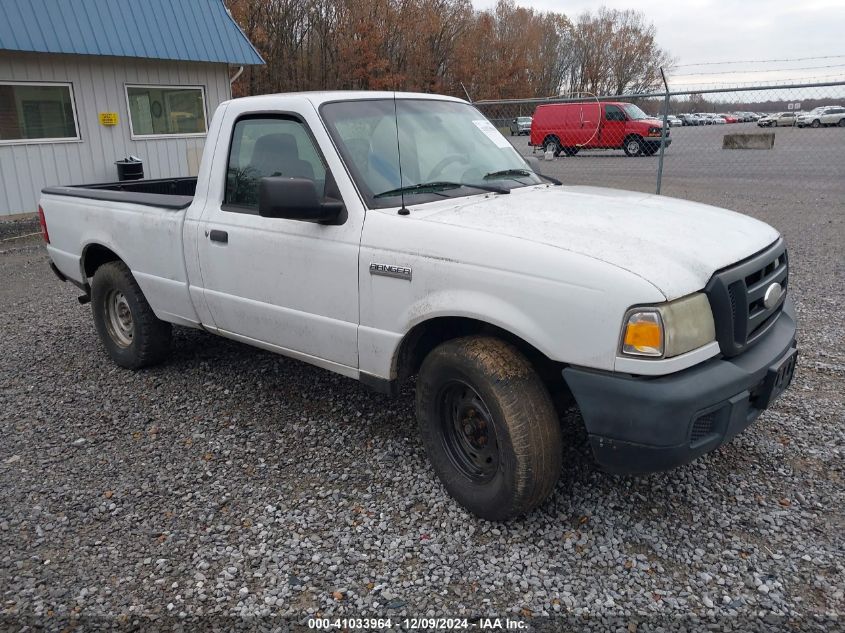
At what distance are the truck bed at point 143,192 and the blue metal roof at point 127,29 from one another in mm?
6541

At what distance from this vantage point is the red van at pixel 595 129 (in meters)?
12.7

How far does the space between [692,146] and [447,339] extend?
9.84 meters

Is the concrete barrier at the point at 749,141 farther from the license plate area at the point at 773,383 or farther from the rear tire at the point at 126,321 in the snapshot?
the rear tire at the point at 126,321

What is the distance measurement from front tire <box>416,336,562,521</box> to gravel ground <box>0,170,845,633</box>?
0.65 feet

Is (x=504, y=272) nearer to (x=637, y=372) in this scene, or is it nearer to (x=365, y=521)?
(x=637, y=372)

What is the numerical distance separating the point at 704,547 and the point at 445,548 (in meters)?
1.13

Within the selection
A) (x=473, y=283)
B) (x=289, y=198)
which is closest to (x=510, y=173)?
(x=473, y=283)

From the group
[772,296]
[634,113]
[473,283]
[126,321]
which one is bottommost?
[126,321]

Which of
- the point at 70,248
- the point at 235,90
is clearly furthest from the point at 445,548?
the point at 235,90

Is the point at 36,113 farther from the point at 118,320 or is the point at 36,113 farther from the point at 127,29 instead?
the point at 118,320

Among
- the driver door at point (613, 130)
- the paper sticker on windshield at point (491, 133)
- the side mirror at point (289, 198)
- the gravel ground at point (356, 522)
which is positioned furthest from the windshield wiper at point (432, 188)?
the driver door at point (613, 130)

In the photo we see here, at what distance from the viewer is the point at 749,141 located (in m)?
11.3

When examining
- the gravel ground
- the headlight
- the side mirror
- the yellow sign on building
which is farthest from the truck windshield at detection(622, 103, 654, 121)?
the headlight

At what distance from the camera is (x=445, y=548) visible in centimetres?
297
